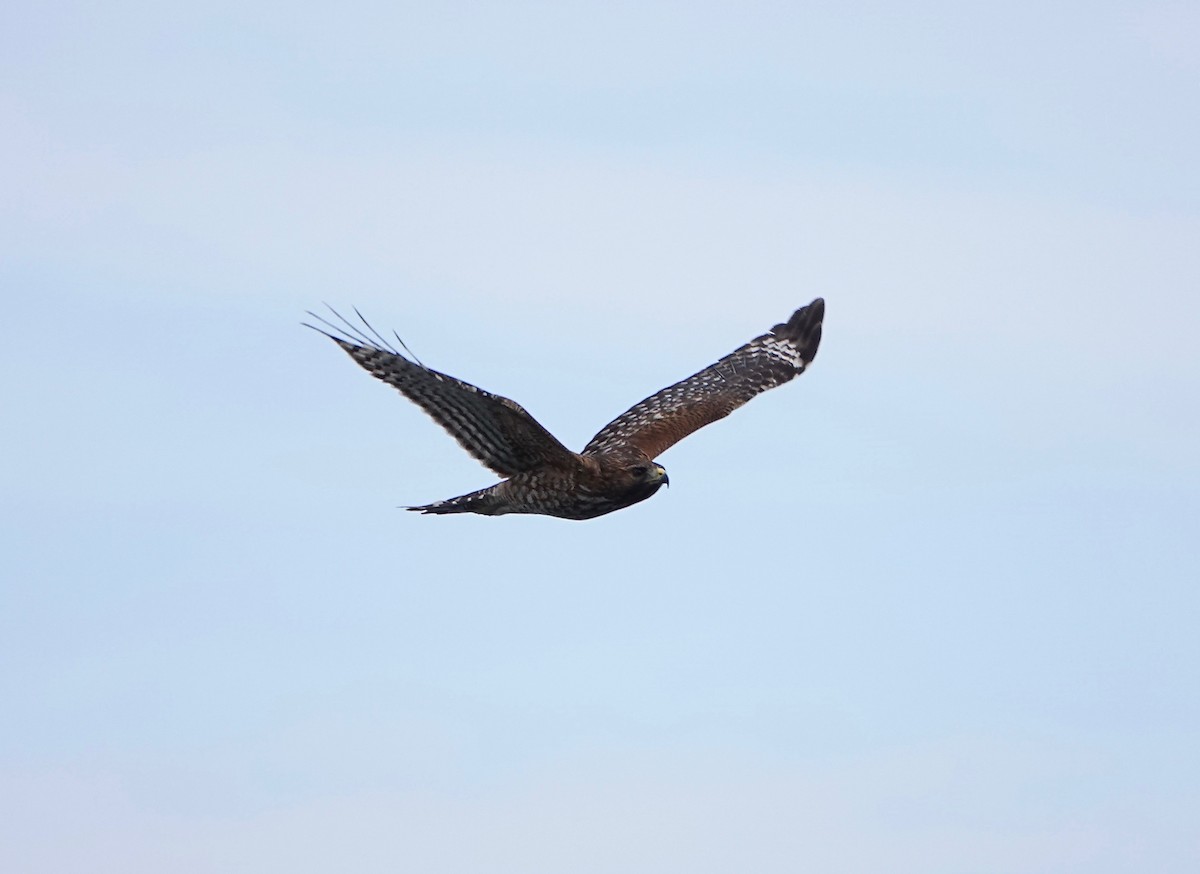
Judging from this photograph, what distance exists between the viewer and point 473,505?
17453mm

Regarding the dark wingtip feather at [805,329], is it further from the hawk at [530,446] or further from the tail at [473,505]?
the tail at [473,505]

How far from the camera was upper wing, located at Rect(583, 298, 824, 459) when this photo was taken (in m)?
20.0

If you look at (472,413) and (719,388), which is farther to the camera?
(719,388)

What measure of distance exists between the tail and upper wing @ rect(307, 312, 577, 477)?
0.92 feet

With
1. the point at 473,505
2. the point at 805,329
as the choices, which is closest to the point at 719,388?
the point at 805,329

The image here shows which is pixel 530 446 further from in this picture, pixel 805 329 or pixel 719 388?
pixel 805 329

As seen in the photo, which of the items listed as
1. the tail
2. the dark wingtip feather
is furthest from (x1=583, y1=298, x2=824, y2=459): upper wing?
the tail

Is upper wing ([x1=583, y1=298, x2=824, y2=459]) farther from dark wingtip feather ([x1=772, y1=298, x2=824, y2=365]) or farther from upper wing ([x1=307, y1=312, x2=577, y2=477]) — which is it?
upper wing ([x1=307, y1=312, x2=577, y2=477])

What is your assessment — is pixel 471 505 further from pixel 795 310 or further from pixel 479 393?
pixel 795 310

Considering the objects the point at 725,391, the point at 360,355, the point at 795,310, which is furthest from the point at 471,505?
the point at 795,310

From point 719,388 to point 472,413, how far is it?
5.93m

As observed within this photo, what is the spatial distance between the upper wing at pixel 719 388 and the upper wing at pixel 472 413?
8.53ft

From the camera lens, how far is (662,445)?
19547 millimetres

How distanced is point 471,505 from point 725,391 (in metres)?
5.11
